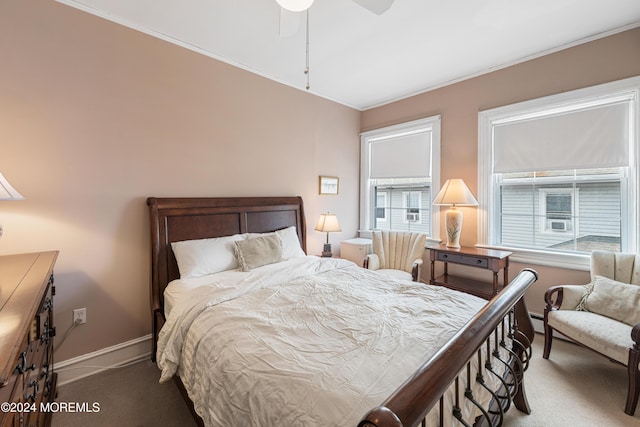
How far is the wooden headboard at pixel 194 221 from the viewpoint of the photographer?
7.86 ft

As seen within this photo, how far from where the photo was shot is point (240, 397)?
3.80ft

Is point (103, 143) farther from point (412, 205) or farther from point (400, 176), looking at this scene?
point (412, 205)

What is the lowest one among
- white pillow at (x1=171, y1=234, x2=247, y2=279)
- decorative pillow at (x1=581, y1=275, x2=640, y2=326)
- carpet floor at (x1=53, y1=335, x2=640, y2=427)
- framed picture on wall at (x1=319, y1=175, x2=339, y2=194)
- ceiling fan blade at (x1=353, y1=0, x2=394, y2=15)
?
carpet floor at (x1=53, y1=335, x2=640, y2=427)

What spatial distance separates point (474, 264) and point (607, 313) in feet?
3.35

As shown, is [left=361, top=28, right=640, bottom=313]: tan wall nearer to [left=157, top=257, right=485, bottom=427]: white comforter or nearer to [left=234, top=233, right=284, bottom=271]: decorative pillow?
[left=157, top=257, right=485, bottom=427]: white comforter

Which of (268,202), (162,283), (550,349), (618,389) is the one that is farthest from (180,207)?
(618,389)

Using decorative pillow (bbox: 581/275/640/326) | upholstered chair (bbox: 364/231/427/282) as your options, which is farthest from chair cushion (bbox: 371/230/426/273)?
decorative pillow (bbox: 581/275/640/326)

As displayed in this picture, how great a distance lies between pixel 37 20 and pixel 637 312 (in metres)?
4.89

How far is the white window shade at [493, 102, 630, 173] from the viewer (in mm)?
2529

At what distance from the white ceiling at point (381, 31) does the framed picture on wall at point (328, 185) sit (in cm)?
133

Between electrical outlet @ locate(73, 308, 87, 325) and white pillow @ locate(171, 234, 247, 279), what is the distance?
0.77 metres

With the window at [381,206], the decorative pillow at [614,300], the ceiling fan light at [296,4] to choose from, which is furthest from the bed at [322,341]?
the window at [381,206]

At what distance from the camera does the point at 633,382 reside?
176cm

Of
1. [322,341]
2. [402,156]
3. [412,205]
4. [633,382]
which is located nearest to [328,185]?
[402,156]
